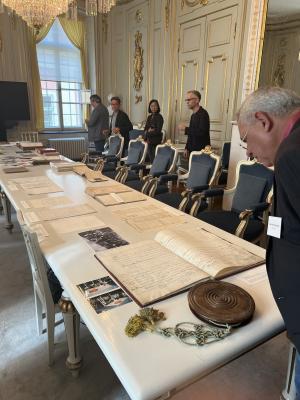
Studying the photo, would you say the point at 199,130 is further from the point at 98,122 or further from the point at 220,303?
the point at 220,303

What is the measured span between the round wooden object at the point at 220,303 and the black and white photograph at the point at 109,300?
8.2 inches

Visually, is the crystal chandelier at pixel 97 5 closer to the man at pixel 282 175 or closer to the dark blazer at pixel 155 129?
the dark blazer at pixel 155 129

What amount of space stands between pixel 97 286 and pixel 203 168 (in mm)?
2137

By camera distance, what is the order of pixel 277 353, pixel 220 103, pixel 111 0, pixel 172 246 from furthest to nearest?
pixel 220 103 < pixel 111 0 < pixel 277 353 < pixel 172 246

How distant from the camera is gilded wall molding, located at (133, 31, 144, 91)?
623cm

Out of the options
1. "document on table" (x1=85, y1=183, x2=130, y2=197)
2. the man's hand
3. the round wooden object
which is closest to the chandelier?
the man's hand

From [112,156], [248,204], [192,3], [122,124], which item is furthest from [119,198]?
[192,3]

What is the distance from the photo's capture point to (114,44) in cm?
700

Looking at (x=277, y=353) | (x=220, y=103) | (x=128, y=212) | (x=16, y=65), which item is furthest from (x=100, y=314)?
(x=16, y=65)

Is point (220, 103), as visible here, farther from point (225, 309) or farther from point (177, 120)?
point (225, 309)

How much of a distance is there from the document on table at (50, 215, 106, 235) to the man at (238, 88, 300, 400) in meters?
0.96

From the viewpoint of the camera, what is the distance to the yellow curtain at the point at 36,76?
645cm

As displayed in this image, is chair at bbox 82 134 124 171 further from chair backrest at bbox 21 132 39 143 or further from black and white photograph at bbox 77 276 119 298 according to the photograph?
black and white photograph at bbox 77 276 119 298

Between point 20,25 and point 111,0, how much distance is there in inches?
148
